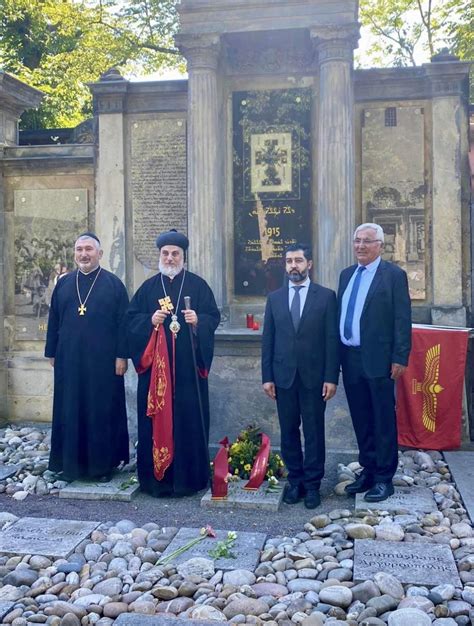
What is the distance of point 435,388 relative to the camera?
21.1 ft

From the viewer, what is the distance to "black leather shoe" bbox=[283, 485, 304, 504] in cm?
509

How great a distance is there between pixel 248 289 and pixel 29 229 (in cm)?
274

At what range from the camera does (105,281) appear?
5852 millimetres

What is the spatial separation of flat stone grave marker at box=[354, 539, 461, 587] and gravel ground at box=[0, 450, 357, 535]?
66 cm

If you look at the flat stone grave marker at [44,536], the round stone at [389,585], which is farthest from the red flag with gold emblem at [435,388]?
the flat stone grave marker at [44,536]

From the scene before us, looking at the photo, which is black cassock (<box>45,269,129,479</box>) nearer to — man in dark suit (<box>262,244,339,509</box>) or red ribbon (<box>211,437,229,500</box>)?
red ribbon (<box>211,437,229,500</box>)

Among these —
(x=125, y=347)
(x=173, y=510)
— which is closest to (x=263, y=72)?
(x=125, y=347)

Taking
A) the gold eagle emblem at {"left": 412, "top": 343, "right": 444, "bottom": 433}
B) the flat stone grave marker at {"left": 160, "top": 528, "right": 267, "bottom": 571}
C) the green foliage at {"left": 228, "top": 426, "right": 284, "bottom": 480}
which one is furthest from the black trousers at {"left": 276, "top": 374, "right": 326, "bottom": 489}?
the gold eagle emblem at {"left": 412, "top": 343, "right": 444, "bottom": 433}

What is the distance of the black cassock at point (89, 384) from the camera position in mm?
5590

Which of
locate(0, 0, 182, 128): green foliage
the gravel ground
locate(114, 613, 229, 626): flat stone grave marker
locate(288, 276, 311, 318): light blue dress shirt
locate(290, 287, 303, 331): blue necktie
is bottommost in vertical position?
locate(114, 613, 229, 626): flat stone grave marker

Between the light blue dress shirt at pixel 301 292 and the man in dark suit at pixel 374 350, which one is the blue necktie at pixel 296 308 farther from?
the man in dark suit at pixel 374 350

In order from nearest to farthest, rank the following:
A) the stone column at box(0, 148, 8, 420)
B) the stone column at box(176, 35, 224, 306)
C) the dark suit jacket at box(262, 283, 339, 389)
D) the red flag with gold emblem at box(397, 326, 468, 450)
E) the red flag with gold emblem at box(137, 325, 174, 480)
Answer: the dark suit jacket at box(262, 283, 339, 389), the red flag with gold emblem at box(137, 325, 174, 480), the red flag with gold emblem at box(397, 326, 468, 450), the stone column at box(176, 35, 224, 306), the stone column at box(0, 148, 8, 420)

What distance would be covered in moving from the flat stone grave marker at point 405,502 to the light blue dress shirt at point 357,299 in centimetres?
113

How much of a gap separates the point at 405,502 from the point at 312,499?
655 mm
